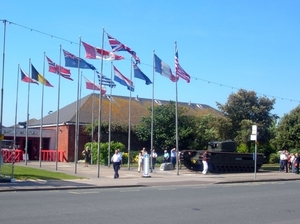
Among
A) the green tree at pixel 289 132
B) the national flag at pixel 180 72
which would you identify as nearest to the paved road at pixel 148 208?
the national flag at pixel 180 72

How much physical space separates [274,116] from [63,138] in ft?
67.9

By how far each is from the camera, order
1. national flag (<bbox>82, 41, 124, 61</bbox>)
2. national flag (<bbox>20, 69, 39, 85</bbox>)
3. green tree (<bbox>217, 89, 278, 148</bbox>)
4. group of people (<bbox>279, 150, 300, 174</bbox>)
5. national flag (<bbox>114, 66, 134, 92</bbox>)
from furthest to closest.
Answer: green tree (<bbox>217, 89, 278, 148</bbox>) < group of people (<bbox>279, 150, 300, 174</bbox>) < national flag (<bbox>20, 69, 39, 85</bbox>) < national flag (<bbox>114, 66, 134, 92</bbox>) < national flag (<bbox>82, 41, 124, 61</bbox>)

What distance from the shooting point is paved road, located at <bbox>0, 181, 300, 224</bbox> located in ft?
38.4

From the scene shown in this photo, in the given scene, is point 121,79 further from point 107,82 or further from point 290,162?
point 290,162

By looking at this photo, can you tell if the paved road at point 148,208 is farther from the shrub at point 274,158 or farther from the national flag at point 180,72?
the shrub at point 274,158

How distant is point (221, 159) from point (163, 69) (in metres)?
8.35

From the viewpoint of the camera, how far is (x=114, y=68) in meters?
31.1

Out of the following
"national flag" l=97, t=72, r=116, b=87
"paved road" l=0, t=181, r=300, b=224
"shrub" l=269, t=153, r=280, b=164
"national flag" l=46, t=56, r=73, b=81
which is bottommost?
"paved road" l=0, t=181, r=300, b=224

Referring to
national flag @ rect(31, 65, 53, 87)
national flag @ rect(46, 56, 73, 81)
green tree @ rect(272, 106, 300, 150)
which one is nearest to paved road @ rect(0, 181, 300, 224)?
national flag @ rect(46, 56, 73, 81)

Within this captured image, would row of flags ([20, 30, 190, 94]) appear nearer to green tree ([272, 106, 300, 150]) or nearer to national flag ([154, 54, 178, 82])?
national flag ([154, 54, 178, 82])

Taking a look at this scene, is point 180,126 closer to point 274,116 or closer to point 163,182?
point 274,116

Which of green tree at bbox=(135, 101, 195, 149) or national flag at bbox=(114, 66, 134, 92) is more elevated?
national flag at bbox=(114, 66, 134, 92)

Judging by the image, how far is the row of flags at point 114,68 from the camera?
27016mm

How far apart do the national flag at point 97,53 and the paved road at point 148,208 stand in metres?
10.7
